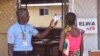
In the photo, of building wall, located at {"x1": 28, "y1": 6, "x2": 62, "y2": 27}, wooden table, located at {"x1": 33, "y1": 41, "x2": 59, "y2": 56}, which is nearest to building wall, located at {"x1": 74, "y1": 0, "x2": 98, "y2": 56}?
building wall, located at {"x1": 28, "y1": 6, "x2": 62, "y2": 27}

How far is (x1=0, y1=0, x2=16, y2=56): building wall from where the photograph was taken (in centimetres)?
682

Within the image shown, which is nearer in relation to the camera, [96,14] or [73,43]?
[73,43]

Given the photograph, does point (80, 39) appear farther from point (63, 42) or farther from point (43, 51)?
point (43, 51)

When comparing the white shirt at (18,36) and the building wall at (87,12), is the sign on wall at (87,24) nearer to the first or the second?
the building wall at (87,12)

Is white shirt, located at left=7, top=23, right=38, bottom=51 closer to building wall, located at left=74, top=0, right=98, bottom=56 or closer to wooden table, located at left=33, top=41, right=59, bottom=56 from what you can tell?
wooden table, located at left=33, top=41, right=59, bottom=56

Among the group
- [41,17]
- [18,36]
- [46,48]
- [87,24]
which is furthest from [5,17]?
[87,24]

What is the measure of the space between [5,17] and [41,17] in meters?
0.73

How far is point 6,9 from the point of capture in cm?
685

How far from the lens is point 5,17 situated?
6.87 meters

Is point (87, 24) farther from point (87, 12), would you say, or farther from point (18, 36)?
point (18, 36)

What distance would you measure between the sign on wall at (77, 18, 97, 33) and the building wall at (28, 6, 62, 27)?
40 centimetres

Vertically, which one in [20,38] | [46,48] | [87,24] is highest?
[87,24]

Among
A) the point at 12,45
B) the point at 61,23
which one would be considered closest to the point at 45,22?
the point at 61,23

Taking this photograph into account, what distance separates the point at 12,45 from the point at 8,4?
4.68ft
